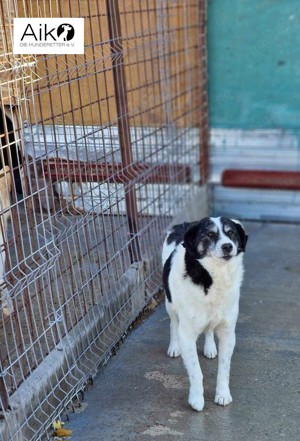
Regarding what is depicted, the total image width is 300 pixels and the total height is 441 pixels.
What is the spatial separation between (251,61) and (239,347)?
3.40 m

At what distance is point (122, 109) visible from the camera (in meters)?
4.85

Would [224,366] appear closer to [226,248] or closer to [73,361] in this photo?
[226,248]

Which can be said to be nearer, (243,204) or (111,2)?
(111,2)

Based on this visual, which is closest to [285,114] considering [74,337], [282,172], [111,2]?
[282,172]

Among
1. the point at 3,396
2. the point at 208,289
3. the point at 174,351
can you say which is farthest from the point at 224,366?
the point at 3,396

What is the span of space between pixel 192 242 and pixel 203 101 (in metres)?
3.49

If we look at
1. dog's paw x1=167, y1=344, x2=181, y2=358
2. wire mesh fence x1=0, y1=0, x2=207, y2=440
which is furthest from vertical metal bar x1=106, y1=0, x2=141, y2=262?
dog's paw x1=167, y1=344, x2=181, y2=358

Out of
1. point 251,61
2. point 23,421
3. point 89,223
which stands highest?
point 251,61

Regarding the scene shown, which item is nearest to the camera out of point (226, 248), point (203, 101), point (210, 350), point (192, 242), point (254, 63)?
point (226, 248)

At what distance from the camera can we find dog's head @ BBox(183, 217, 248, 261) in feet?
12.0

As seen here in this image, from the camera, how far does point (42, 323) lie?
3.84m

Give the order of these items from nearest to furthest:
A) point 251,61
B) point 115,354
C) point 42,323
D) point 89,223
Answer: point 42,323 < point 89,223 < point 115,354 < point 251,61

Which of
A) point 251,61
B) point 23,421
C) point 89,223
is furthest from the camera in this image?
point 251,61

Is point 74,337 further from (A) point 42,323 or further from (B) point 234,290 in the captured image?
(B) point 234,290
